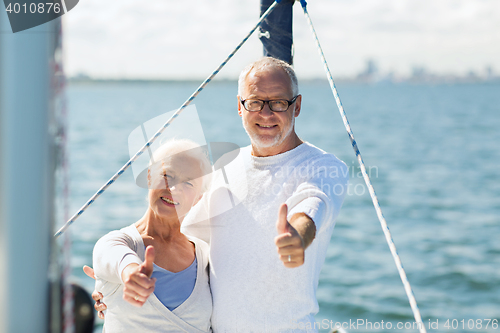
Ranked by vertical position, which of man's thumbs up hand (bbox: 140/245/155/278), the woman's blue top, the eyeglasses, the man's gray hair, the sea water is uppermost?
the man's gray hair

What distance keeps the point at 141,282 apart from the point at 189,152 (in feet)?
1.82

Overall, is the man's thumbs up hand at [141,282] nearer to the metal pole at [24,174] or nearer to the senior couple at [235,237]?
the senior couple at [235,237]

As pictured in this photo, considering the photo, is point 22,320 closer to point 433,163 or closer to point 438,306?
point 438,306

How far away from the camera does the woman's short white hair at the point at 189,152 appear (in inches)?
67.7

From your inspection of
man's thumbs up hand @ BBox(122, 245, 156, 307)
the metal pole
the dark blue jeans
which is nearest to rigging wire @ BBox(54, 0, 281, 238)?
the dark blue jeans

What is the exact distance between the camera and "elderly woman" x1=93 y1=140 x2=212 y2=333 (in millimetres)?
1564

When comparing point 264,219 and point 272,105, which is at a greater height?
point 272,105

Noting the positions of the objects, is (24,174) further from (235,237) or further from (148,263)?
(235,237)

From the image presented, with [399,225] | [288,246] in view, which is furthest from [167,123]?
[399,225]

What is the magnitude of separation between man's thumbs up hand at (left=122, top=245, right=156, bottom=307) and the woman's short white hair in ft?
1.60

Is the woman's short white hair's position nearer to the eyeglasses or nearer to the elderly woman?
the elderly woman

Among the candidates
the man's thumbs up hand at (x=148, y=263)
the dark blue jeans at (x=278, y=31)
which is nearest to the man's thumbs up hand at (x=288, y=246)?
the man's thumbs up hand at (x=148, y=263)

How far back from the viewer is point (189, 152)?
173 cm

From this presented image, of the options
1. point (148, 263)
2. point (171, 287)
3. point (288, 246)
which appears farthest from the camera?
point (171, 287)
